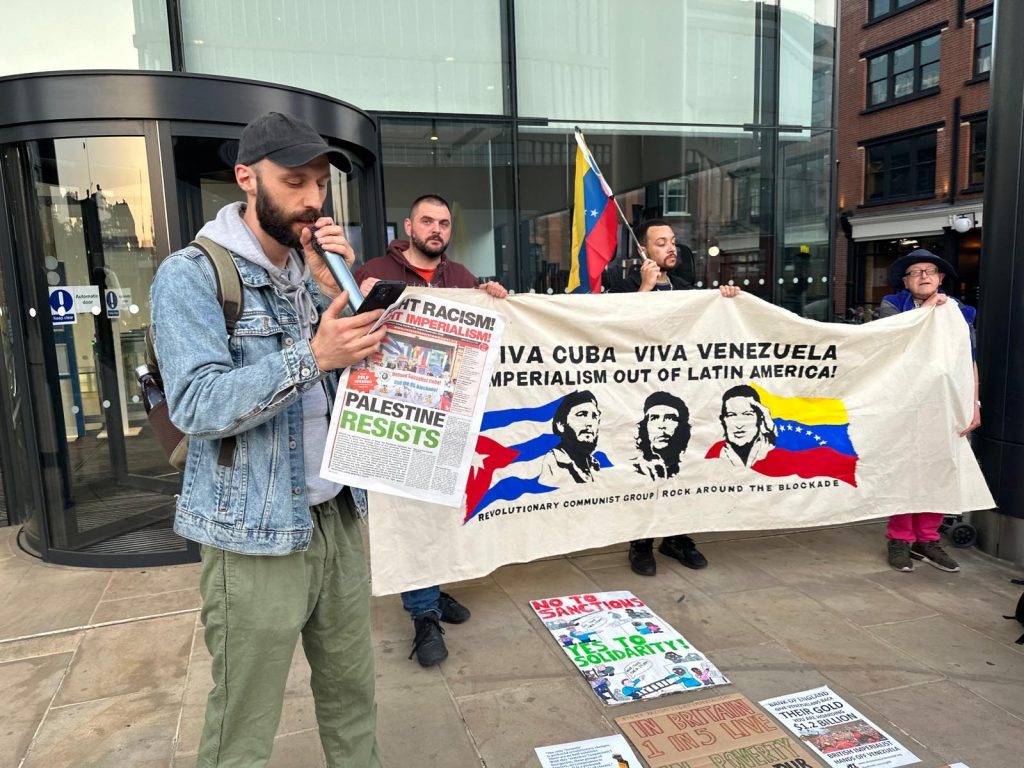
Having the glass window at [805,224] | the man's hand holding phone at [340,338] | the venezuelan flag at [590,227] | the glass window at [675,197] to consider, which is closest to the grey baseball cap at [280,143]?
the man's hand holding phone at [340,338]

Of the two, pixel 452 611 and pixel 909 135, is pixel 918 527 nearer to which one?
pixel 452 611

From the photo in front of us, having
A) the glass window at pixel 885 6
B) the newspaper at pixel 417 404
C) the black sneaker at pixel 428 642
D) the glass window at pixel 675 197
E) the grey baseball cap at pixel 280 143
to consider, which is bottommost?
the black sneaker at pixel 428 642

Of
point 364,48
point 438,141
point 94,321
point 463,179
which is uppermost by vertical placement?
point 364,48

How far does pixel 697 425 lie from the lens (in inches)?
160

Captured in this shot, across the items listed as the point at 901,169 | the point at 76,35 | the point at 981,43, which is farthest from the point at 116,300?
the point at 901,169

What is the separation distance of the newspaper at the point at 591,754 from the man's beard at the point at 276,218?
200cm

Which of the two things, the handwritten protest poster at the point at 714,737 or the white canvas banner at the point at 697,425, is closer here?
the handwritten protest poster at the point at 714,737

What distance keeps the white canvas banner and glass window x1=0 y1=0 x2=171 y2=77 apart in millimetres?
4601

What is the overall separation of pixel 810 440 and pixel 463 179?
182 inches

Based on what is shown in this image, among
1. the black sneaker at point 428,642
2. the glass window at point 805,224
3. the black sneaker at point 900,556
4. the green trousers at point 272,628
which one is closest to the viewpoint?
the green trousers at point 272,628

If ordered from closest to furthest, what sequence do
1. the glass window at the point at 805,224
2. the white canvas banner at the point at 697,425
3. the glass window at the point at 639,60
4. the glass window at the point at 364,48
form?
the white canvas banner at the point at 697,425 < the glass window at the point at 364,48 < the glass window at the point at 639,60 < the glass window at the point at 805,224

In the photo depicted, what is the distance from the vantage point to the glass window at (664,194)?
7.50 meters

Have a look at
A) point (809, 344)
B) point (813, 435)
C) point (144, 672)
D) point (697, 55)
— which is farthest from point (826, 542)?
point (697, 55)

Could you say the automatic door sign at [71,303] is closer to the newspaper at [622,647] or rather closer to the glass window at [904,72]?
the newspaper at [622,647]
